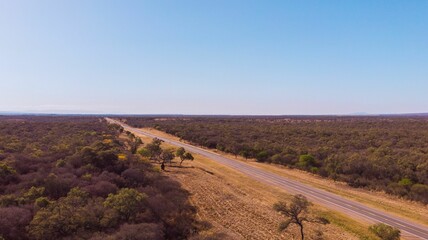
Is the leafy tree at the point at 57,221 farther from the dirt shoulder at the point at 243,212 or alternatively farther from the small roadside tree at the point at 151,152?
the small roadside tree at the point at 151,152

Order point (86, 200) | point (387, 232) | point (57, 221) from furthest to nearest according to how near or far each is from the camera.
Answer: point (86, 200)
point (387, 232)
point (57, 221)

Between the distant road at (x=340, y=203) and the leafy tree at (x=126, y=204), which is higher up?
the leafy tree at (x=126, y=204)

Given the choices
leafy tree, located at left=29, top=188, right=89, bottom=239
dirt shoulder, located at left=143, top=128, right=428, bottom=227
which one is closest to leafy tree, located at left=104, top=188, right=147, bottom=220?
leafy tree, located at left=29, top=188, right=89, bottom=239

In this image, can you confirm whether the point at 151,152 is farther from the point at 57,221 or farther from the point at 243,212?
the point at 57,221

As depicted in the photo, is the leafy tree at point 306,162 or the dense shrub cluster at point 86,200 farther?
the leafy tree at point 306,162

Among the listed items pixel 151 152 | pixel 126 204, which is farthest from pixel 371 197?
pixel 151 152

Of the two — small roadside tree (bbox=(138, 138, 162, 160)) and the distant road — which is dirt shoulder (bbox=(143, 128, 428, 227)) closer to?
the distant road

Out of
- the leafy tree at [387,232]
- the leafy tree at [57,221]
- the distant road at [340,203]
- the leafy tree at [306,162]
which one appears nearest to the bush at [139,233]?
the leafy tree at [57,221]

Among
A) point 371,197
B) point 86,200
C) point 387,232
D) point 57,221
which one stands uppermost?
point 57,221
